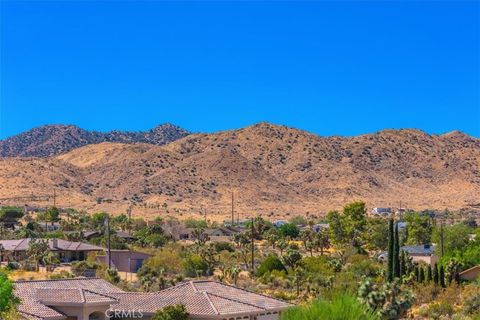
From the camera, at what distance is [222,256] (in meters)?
93.4

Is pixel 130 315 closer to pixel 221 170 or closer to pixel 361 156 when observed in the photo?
pixel 221 170

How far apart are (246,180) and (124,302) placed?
5233 inches

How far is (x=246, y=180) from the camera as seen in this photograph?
176250 millimetres

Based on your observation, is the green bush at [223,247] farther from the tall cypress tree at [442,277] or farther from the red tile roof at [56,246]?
the tall cypress tree at [442,277]

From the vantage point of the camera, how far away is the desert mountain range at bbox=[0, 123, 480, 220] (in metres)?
166

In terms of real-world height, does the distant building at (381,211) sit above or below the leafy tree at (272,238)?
above

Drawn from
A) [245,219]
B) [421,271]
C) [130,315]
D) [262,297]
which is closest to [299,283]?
[421,271]

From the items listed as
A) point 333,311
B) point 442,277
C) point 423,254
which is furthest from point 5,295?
point 423,254

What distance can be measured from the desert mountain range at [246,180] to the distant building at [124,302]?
10938cm

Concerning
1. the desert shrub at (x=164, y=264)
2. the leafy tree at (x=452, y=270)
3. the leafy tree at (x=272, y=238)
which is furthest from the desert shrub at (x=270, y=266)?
the leafy tree at (x=272, y=238)

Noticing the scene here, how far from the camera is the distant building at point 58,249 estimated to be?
293 feet

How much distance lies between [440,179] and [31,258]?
12693 centimetres

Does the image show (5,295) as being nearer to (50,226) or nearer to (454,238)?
(454,238)

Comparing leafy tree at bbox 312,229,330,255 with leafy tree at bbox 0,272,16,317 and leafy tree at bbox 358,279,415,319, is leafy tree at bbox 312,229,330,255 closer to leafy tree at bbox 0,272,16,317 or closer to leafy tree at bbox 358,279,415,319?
leafy tree at bbox 358,279,415,319
